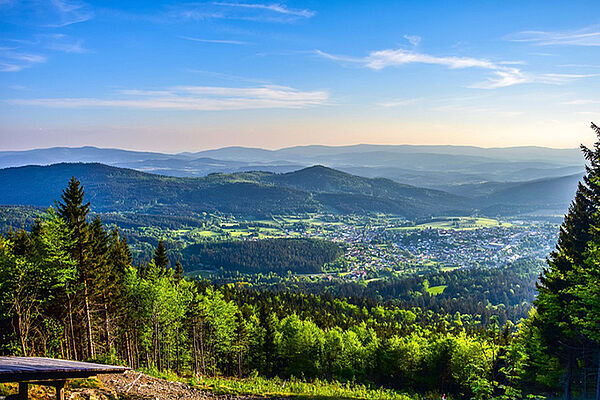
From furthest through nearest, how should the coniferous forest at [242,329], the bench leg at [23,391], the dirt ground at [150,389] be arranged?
the coniferous forest at [242,329] < the dirt ground at [150,389] < the bench leg at [23,391]

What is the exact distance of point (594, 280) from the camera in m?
15.7

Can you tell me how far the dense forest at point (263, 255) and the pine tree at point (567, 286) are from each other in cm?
14321

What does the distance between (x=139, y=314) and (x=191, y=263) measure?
14396 cm

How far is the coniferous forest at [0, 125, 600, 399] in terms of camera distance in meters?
19.0

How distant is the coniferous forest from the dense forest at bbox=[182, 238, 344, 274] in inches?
→ 4470

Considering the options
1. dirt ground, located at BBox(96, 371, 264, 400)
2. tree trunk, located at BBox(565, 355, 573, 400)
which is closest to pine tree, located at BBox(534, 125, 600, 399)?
tree trunk, located at BBox(565, 355, 573, 400)

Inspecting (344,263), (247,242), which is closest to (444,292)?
(344,263)

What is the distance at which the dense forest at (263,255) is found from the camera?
166 m

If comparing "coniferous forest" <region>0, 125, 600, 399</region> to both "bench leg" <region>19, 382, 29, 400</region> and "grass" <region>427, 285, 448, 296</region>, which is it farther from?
"grass" <region>427, 285, 448, 296</region>

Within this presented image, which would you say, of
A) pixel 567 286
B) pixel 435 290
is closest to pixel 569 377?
pixel 567 286

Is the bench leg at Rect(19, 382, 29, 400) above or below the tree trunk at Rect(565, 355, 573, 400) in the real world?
above

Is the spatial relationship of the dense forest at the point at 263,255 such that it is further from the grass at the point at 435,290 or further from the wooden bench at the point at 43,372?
the wooden bench at the point at 43,372

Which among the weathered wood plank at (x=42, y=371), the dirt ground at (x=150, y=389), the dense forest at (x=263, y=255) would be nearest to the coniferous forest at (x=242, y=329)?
the dirt ground at (x=150, y=389)

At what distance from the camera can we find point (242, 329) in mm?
38219
